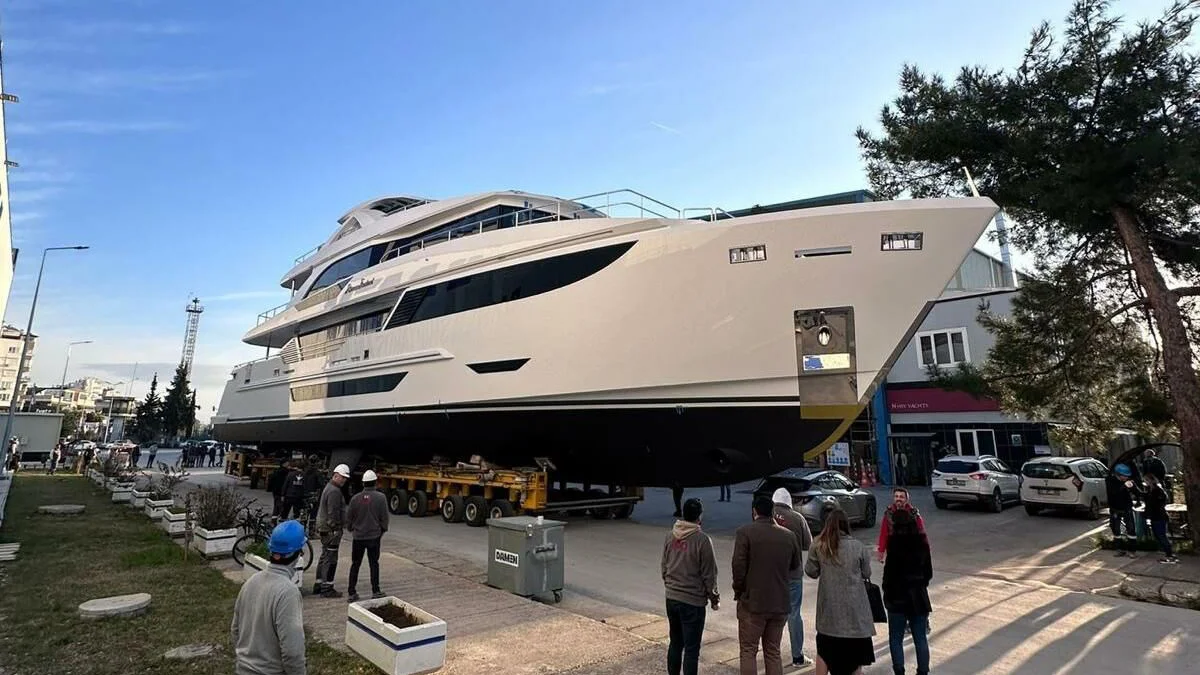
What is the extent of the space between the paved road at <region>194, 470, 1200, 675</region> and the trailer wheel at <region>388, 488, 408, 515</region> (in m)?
0.60

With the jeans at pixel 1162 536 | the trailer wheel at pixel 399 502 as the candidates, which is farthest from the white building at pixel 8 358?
the jeans at pixel 1162 536

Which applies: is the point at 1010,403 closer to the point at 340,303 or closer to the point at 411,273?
the point at 411,273

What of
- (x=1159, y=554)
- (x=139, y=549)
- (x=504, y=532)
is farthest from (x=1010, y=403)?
(x=139, y=549)

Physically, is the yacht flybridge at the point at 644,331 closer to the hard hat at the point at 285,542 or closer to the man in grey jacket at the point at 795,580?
the man in grey jacket at the point at 795,580

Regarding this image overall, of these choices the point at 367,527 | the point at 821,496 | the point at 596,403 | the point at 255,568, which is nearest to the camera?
the point at 367,527

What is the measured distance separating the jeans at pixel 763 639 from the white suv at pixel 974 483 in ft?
43.4

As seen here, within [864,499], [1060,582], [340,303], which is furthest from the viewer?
[340,303]

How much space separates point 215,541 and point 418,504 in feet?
17.0

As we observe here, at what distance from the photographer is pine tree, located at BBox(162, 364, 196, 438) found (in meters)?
70.5

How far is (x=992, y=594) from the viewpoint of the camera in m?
7.18

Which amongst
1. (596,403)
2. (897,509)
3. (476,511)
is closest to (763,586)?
(897,509)

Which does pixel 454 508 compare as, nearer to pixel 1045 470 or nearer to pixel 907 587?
pixel 907 587

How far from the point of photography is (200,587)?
6.68 meters

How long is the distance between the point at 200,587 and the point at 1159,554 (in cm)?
1345
